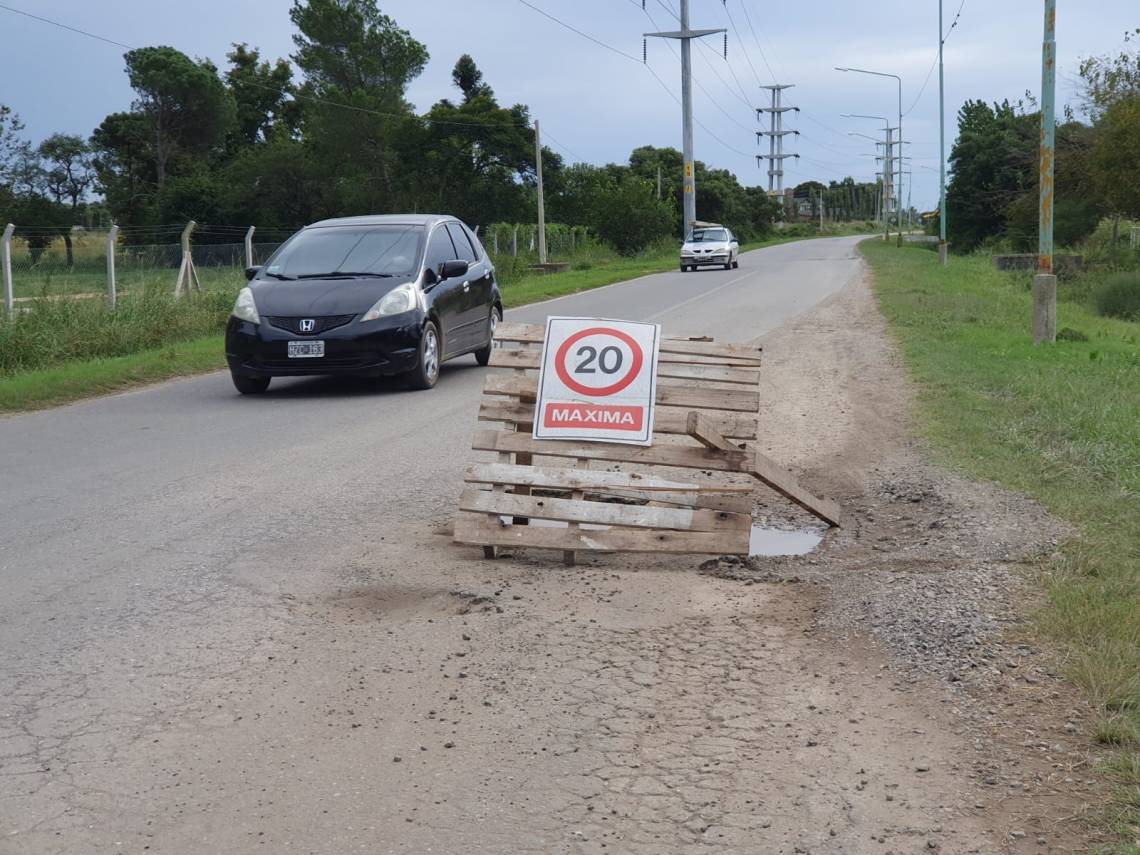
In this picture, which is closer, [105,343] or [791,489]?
[791,489]

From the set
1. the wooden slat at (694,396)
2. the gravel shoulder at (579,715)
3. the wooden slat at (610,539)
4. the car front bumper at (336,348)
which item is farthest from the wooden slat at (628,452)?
the car front bumper at (336,348)

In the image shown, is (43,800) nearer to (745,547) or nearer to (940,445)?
(745,547)

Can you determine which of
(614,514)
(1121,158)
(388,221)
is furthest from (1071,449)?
(1121,158)

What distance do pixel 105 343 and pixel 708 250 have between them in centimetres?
2840

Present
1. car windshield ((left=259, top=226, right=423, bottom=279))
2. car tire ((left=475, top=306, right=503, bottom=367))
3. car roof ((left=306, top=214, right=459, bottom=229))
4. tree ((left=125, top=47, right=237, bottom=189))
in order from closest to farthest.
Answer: car windshield ((left=259, top=226, right=423, bottom=279)) < car roof ((left=306, top=214, right=459, bottom=229)) < car tire ((left=475, top=306, right=503, bottom=367)) < tree ((left=125, top=47, right=237, bottom=189))

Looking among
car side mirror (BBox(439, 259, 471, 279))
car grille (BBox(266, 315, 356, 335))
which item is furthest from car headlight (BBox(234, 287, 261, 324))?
car side mirror (BBox(439, 259, 471, 279))

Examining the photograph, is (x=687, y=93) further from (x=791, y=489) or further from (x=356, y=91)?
(x=791, y=489)

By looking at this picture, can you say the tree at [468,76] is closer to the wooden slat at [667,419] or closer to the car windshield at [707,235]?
the car windshield at [707,235]

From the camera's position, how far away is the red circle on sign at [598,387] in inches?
270

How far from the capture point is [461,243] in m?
14.6

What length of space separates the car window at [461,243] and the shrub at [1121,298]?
19092mm

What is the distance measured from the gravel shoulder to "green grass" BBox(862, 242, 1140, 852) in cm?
15

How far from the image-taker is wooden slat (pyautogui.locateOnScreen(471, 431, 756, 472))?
6574mm

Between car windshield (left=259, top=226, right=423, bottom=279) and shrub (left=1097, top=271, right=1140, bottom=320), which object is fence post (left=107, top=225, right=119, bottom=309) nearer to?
car windshield (left=259, top=226, right=423, bottom=279)
